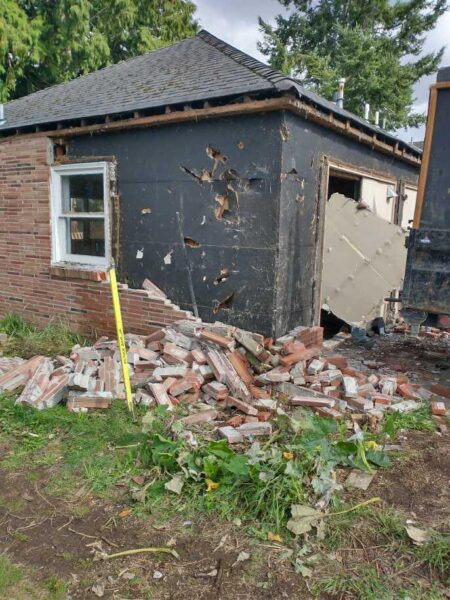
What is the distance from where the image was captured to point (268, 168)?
519 cm

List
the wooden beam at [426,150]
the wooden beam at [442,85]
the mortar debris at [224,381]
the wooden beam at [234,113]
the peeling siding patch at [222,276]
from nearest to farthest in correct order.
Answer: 1. the wooden beam at [442,85]
2. the wooden beam at [426,150]
3. the mortar debris at [224,381]
4. the wooden beam at [234,113]
5. the peeling siding patch at [222,276]

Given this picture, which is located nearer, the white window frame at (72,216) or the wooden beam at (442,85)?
the wooden beam at (442,85)

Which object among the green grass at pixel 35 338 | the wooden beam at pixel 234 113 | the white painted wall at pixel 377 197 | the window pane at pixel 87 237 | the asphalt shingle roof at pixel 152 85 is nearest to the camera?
the wooden beam at pixel 234 113

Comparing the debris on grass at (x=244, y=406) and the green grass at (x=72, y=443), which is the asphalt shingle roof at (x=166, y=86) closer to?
the debris on grass at (x=244, y=406)

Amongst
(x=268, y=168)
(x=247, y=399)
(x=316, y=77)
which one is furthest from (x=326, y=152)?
(x=316, y=77)

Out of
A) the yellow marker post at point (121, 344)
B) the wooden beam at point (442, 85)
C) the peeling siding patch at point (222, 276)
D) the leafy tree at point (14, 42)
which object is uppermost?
the leafy tree at point (14, 42)

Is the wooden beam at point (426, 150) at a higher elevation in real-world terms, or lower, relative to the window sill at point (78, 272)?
higher

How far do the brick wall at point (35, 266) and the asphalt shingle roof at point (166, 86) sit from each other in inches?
21.6

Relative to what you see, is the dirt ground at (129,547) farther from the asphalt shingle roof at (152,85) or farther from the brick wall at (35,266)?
the asphalt shingle roof at (152,85)

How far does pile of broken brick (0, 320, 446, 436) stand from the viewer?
14.3ft

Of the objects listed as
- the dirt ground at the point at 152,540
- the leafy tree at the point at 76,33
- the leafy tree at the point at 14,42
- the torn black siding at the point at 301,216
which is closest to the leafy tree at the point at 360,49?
the leafy tree at the point at 76,33

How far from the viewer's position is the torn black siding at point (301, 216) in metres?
5.26

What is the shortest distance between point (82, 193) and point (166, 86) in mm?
2168

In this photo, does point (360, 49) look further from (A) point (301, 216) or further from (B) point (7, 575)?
(B) point (7, 575)
